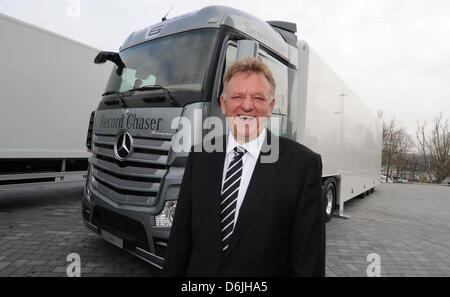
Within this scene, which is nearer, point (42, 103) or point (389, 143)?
point (42, 103)

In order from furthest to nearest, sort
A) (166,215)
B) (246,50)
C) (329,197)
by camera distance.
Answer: (329,197) < (246,50) < (166,215)

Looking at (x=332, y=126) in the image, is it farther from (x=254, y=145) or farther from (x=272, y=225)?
(x=272, y=225)

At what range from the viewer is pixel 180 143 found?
2555mm

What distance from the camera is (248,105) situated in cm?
134

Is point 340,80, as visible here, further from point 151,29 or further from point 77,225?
point 77,225

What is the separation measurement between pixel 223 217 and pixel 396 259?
→ 14.3 ft

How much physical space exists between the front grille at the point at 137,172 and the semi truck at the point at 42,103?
3.36m

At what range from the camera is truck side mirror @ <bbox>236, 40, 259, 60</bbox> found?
104 inches

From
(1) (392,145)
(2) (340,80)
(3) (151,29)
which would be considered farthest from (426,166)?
(3) (151,29)

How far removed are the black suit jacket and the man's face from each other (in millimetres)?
167

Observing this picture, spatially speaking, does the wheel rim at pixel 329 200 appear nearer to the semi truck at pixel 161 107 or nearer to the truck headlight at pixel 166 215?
the semi truck at pixel 161 107

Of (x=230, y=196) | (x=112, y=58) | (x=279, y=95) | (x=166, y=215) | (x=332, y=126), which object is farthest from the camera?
(x=332, y=126)

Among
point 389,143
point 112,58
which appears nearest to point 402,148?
point 389,143

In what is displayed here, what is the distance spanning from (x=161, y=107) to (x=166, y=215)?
→ 113cm
